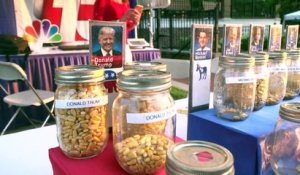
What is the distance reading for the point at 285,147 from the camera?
0.46 m

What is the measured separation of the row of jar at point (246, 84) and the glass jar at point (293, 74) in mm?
53

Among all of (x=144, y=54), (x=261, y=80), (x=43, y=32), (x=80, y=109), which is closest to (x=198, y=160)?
(x=80, y=109)

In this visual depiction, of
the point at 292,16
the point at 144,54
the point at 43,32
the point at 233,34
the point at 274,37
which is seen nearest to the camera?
the point at 233,34

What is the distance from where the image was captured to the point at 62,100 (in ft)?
1.59

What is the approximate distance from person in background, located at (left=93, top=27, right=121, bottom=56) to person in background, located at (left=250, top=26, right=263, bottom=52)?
1.23 ft

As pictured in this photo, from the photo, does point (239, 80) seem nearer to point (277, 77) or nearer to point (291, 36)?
point (277, 77)

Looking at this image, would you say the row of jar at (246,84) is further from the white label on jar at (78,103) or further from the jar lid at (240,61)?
the white label on jar at (78,103)

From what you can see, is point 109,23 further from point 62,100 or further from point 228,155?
point 228,155

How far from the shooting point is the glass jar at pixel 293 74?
0.72 m

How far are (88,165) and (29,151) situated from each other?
0.30 meters

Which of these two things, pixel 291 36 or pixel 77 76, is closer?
pixel 77 76

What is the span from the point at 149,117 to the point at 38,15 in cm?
314

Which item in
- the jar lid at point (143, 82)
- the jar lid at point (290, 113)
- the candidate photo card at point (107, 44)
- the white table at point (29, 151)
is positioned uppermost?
the candidate photo card at point (107, 44)

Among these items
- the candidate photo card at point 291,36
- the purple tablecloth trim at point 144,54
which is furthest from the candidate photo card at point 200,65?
the purple tablecloth trim at point 144,54
